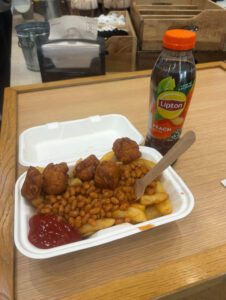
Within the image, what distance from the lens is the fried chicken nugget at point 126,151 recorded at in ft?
2.34

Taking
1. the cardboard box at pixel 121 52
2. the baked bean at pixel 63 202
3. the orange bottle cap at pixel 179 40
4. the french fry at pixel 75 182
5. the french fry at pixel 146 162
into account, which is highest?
the orange bottle cap at pixel 179 40

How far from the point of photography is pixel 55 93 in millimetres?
1259

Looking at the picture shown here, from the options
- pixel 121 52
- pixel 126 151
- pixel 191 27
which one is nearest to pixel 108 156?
pixel 126 151

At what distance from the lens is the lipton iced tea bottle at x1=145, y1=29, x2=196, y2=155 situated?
62cm

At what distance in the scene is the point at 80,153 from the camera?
0.90m

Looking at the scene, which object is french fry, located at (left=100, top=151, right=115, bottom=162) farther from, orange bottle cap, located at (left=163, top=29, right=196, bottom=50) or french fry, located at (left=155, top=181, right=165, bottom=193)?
orange bottle cap, located at (left=163, top=29, right=196, bottom=50)

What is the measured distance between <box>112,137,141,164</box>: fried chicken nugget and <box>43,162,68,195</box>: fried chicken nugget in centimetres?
18

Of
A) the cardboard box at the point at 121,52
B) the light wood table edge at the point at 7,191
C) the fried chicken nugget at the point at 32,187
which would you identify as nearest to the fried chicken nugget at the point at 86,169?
the fried chicken nugget at the point at 32,187

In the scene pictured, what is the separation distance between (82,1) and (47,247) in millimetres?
1976

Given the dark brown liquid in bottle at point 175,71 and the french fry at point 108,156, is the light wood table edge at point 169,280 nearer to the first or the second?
the french fry at point 108,156

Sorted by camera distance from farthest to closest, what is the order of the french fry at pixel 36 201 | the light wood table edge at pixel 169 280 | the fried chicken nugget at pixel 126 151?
the fried chicken nugget at pixel 126 151 < the french fry at pixel 36 201 < the light wood table edge at pixel 169 280

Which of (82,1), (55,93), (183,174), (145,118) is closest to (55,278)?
(183,174)

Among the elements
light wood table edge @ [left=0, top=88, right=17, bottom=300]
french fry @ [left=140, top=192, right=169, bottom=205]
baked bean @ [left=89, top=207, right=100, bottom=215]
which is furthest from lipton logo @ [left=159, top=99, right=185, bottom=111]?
light wood table edge @ [left=0, top=88, right=17, bottom=300]

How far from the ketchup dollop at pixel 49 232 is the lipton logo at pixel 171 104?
0.42 meters
